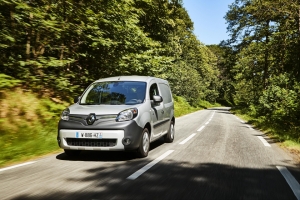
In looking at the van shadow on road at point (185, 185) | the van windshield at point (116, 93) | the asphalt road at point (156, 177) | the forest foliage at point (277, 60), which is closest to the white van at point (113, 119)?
the van windshield at point (116, 93)

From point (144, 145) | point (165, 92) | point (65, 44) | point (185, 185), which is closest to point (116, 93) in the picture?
point (144, 145)

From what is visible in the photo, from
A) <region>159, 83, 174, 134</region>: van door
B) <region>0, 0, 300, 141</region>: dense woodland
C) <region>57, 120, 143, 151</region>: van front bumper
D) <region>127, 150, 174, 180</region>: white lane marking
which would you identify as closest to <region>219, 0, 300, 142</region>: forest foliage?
<region>0, 0, 300, 141</region>: dense woodland

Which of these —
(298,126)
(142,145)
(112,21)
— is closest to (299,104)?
(298,126)

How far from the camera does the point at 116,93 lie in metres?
6.65

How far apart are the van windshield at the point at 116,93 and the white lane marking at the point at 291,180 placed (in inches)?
125

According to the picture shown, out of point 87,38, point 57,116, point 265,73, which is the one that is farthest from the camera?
point 265,73

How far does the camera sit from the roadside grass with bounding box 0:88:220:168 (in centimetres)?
628

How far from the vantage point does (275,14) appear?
1443 centimetres

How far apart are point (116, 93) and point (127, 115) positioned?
1.06 metres

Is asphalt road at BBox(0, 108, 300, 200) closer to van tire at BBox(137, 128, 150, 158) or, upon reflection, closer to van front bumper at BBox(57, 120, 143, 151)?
van tire at BBox(137, 128, 150, 158)

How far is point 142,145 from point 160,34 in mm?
19945

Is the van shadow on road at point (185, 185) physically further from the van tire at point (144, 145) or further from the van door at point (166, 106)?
the van door at point (166, 106)

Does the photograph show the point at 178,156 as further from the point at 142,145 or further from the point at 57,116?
the point at 57,116

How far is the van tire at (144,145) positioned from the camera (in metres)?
6.03
